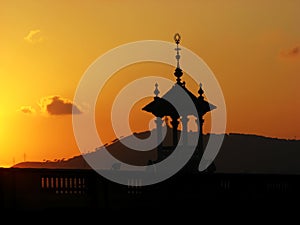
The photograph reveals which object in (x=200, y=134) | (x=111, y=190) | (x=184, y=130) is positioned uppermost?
(x=184, y=130)

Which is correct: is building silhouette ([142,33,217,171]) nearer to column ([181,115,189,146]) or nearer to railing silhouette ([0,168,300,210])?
column ([181,115,189,146])

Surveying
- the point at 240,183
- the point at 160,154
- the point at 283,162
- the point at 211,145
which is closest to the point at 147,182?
the point at 240,183

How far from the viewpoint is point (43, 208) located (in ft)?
65.8

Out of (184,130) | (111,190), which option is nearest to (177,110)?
(184,130)

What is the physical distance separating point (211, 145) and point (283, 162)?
164 metres

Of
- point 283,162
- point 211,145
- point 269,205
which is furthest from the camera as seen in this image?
point 283,162

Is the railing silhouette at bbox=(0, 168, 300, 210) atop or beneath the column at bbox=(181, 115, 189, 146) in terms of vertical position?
beneath

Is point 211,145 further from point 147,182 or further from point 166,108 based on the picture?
point 147,182

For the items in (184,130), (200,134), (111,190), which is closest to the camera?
(111,190)

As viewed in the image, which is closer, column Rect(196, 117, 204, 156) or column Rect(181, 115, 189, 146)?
column Rect(196, 117, 204, 156)

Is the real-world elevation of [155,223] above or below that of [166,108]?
below

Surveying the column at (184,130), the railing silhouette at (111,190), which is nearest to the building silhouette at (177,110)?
the column at (184,130)

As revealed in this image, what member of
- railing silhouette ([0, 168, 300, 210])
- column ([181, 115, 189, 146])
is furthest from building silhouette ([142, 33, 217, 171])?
railing silhouette ([0, 168, 300, 210])

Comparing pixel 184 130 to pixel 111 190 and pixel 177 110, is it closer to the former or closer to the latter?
pixel 177 110
